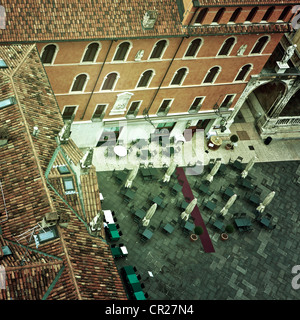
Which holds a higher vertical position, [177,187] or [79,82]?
[79,82]

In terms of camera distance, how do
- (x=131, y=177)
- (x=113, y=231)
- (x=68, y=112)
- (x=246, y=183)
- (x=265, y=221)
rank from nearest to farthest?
(x=113, y=231) < (x=131, y=177) < (x=68, y=112) < (x=265, y=221) < (x=246, y=183)

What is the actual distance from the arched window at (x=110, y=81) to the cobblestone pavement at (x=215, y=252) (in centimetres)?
799

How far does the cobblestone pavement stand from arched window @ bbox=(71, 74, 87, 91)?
8368mm

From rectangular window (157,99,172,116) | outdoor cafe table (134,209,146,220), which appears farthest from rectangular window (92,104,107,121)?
outdoor cafe table (134,209,146,220)

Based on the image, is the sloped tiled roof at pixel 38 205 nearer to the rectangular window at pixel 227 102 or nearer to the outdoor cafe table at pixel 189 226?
the outdoor cafe table at pixel 189 226

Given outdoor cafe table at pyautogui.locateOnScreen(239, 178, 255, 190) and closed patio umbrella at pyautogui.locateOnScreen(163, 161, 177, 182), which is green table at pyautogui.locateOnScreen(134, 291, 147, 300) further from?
outdoor cafe table at pyautogui.locateOnScreen(239, 178, 255, 190)

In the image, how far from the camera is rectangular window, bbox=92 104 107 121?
5166 centimetres

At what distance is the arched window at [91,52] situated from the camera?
4588cm

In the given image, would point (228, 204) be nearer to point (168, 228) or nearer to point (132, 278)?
point (168, 228)

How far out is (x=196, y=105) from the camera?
56.4 meters

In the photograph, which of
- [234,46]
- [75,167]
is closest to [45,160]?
[75,167]

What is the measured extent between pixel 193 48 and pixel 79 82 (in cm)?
1031

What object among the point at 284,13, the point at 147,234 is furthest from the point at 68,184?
the point at 284,13

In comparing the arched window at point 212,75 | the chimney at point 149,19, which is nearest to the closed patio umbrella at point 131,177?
the arched window at point 212,75
